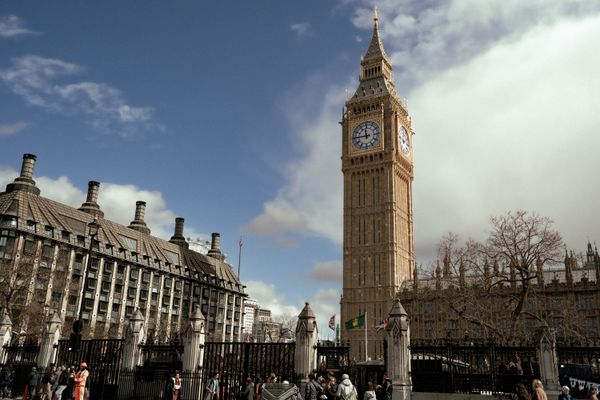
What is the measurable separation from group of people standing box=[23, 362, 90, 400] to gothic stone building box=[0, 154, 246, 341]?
20.6m

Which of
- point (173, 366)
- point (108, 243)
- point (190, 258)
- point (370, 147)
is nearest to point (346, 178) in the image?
point (370, 147)

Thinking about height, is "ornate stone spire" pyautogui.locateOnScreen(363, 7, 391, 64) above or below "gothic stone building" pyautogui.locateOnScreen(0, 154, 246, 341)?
above

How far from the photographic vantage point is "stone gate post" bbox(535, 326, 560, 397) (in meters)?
18.5

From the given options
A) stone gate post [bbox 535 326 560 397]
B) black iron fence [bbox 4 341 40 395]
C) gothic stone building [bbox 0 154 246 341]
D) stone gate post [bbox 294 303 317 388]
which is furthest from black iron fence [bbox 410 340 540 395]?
gothic stone building [bbox 0 154 246 341]

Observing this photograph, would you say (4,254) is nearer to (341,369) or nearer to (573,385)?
(341,369)

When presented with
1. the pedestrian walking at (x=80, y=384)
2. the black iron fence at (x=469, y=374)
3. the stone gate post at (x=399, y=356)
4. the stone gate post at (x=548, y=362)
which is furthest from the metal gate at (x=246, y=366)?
the stone gate post at (x=548, y=362)

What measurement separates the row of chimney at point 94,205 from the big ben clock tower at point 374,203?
3581cm

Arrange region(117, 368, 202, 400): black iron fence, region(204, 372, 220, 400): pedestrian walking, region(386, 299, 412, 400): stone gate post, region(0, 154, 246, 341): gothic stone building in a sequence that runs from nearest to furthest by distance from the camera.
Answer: region(386, 299, 412, 400): stone gate post, region(204, 372, 220, 400): pedestrian walking, region(117, 368, 202, 400): black iron fence, region(0, 154, 246, 341): gothic stone building

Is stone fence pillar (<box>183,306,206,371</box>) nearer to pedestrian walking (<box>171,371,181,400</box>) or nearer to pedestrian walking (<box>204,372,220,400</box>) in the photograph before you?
pedestrian walking (<box>171,371,181,400</box>)

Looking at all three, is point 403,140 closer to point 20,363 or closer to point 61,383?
point 20,363

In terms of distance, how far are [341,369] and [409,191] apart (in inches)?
3091

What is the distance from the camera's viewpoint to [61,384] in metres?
21.1

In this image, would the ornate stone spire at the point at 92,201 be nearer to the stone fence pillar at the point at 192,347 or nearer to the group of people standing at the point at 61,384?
the group of people standing at the point at 61,384

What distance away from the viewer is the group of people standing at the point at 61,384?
61.7 feet
